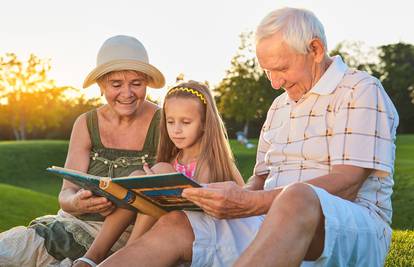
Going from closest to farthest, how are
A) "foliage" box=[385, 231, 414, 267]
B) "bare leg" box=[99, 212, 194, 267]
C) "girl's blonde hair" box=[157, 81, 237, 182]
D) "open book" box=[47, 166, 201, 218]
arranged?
1. "open book" box=[47, 166, 201, 218]
2. "bare leg" box=[99, 212, 194, 267]
3. "girl's blonde hair" box=[157, 81, 237, 182]
4. "foliage" box=[385, 231, 414, 267]

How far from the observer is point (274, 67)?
11.4 feet

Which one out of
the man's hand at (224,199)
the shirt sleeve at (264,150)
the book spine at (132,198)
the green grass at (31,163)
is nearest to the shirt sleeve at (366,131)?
the man's hand at (224,199)

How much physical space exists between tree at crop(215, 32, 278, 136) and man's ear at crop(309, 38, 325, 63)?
3677cm

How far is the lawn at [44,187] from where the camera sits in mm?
6738

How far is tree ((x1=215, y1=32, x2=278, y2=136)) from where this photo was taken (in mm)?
40875

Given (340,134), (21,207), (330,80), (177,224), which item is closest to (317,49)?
(330,80)

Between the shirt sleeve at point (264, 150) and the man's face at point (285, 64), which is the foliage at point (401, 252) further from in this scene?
the man's face at point (285, 64)

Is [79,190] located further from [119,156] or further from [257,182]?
[257,182]

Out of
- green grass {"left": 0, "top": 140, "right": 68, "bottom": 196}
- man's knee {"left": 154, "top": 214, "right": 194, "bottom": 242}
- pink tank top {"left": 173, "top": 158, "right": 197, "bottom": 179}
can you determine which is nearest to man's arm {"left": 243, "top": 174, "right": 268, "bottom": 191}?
pink tank top {"left": 173, "top": 158, "right": 197, "bottom": 179}

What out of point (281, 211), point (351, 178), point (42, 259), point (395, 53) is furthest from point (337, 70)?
point (395, 53)

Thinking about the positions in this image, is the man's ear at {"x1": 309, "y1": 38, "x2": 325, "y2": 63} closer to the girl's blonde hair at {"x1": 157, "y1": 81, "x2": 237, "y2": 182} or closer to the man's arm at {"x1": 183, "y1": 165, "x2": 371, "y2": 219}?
the man's arm at {"x1": 183, "y1": 165, "x2": 371, "y2": 219}

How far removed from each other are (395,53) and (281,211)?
5183 centimetres

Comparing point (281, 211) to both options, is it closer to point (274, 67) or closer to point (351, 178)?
point (351, 178)

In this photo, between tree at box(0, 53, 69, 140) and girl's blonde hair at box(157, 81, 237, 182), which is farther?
tree at box(0, 53, 69, 140)
